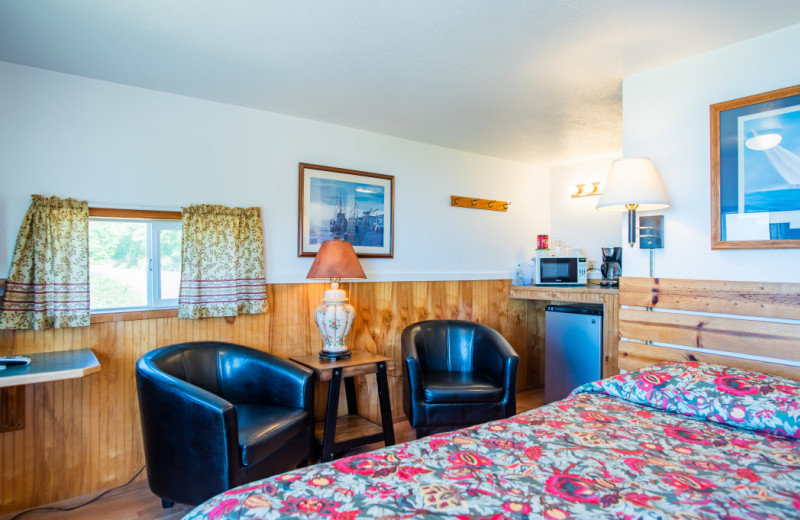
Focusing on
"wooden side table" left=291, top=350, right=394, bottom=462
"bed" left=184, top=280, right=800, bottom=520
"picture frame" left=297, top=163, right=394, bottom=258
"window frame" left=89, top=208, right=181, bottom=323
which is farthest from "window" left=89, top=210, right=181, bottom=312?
"bed" left=184, top=280, right=800, bottom=520

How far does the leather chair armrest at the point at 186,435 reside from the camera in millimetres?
1989

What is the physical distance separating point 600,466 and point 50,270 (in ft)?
8.92

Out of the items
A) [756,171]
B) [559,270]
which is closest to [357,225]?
[559,270]

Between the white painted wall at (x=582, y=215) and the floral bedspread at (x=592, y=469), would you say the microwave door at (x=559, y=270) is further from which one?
the floral bedspread at (x=592, y=469)

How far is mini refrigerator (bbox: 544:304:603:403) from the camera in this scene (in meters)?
3.64

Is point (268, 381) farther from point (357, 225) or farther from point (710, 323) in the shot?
point (710, 323)

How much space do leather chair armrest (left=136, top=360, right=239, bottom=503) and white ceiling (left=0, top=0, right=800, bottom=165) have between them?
157 centimetres

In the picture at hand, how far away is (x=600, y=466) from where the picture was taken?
135 cm

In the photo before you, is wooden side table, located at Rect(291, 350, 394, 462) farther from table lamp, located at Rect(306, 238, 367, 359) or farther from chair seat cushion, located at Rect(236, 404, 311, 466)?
chair seat cushion, located at Rect(236, 404, 311, 466)

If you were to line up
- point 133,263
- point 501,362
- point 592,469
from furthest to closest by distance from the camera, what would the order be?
1. point 501,362
2. point 133,263
3. point 592,469

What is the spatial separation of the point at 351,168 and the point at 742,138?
2416 millimetres

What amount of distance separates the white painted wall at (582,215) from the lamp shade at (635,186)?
6.59ft

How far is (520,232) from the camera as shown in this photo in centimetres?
469

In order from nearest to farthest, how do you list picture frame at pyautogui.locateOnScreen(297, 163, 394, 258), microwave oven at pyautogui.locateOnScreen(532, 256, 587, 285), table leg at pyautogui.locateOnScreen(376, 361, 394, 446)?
table leg at pyautogui.locateOnScreen(376, 361, 394, 446) → picture frame at pyautogui.locateOnScreen(297, 163, 394, 258) → microwave oven at pyautogui.locateOnScreen(532, 256, 587, 285)
